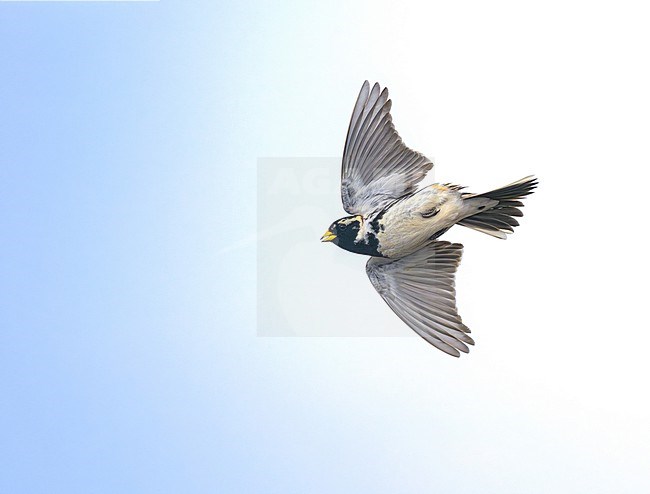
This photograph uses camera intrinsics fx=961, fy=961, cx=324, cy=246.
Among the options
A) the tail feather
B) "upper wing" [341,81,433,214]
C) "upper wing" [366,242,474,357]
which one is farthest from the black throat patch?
the tail feather

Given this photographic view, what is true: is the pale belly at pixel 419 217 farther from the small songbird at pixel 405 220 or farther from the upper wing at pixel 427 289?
the upper wing at pixel 427 289

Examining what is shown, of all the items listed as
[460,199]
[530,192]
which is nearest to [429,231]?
[460,199]

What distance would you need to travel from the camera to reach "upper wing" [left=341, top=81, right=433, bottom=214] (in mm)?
6219

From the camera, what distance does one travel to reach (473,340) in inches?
238

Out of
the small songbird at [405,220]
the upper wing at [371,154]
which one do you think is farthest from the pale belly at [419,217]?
the upper wing at [371,154]

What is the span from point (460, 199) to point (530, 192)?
43cm

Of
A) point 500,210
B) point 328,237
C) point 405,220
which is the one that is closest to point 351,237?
point 328,237

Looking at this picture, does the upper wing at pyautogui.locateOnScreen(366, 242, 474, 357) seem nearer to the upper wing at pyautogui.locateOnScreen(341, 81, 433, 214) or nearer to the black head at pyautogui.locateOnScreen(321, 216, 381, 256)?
the black head at pyautogui.locateOnScreen(321, 216, 381, 256)

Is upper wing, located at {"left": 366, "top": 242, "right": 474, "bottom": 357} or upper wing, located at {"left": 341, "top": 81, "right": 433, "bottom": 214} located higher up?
upper wing, located at {"left": 341, "top": 81, "right": 433, "bottom": 214}

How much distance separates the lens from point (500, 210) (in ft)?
19.8

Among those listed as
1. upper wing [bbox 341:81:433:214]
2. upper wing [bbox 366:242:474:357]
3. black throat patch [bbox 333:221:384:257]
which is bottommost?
upper wing [bbox 366:242:474:357]

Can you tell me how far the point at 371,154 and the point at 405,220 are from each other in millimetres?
527

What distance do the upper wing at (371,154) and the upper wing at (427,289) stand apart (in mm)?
480

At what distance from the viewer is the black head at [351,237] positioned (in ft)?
20.1
